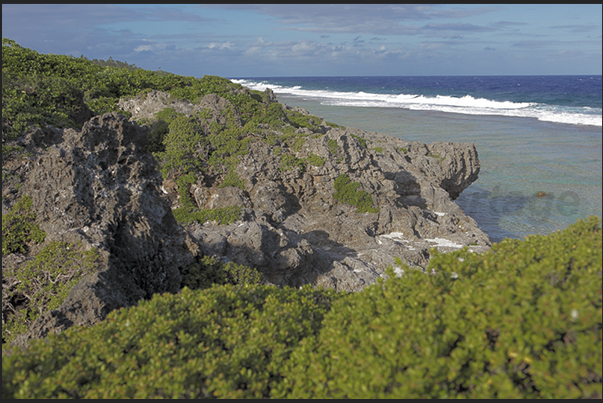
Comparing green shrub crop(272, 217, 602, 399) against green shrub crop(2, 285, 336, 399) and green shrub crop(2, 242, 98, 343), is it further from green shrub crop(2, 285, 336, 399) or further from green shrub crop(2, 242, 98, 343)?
green shrub crop(2, 242, 98, 343)

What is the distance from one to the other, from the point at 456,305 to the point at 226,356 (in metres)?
2.66

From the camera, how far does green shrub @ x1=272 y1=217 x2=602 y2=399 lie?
3.73 metres

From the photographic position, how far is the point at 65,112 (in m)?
13.5

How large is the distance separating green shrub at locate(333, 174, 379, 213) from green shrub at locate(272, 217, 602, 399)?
8.78 metres

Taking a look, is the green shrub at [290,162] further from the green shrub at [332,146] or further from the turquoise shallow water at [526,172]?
the turquoise shallow water at [526,172]

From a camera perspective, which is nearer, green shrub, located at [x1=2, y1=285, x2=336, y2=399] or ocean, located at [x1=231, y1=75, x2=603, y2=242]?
green shrub, located at [x1=2, y1=285, x2=336, y2=399]

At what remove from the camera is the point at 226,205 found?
13.2 m

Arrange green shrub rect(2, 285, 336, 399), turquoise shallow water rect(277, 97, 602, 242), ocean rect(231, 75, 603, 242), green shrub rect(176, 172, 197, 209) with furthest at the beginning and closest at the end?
1. ocean rect(231, 75, 603, 242)
2. turquoise shallow water rect(277, 97, 602, 242)
3. green shrub rect(176, 172, 197, 209)
4. green shrub rect(2, 285, 336, 399)

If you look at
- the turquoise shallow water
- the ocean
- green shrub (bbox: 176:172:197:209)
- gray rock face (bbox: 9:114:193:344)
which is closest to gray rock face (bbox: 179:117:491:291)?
green shrub (bbox: 176:172:197:209)

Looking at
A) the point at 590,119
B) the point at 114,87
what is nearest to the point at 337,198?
the point at 114,87

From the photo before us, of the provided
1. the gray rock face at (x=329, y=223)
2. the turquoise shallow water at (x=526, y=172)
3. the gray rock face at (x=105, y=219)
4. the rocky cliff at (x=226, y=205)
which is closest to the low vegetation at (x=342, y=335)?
the gray rock face at (x=105, y=219)

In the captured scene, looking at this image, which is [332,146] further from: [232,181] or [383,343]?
[383,343]

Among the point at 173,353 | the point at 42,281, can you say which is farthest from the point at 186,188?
the point at 173,353

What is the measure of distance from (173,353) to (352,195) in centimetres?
1014
